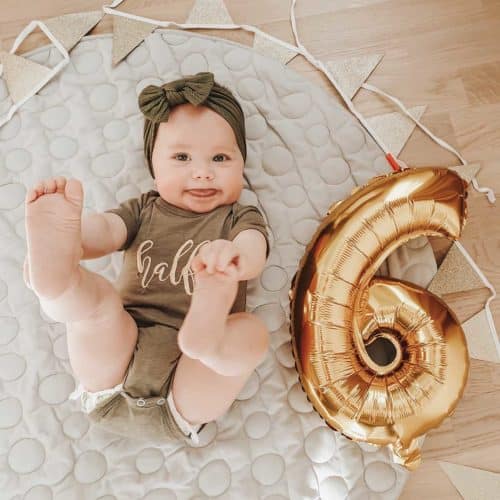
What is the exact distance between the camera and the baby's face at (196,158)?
1049 mm

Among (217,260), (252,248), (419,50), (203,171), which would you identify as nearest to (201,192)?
(203,171)

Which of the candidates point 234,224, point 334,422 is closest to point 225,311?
point 234,224

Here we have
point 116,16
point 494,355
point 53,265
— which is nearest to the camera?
point 53,265

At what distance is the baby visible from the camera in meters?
0.85

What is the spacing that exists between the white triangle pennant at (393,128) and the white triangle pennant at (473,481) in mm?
685

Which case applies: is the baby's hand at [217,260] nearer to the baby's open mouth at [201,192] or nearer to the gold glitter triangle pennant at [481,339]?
the baby's open mouth at [201,192]

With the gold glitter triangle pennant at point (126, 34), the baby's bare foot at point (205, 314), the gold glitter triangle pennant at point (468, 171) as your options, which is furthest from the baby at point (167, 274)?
the gold glitter triangle pennant at point (468, 171)

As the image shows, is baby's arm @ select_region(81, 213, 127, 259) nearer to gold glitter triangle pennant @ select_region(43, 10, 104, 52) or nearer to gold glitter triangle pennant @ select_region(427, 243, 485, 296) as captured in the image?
gold glitter triangle pennant @ select_region(43, 10, 104, 52)

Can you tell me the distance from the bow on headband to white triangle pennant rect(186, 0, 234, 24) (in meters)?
0.42

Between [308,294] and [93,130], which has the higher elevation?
[93,130]

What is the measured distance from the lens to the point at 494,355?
125cm

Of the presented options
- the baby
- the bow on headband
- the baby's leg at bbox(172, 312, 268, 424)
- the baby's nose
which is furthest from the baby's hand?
the bow on headband

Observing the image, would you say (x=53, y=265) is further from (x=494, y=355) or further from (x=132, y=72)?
(x=494, y=355)

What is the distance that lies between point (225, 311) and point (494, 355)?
683mm
